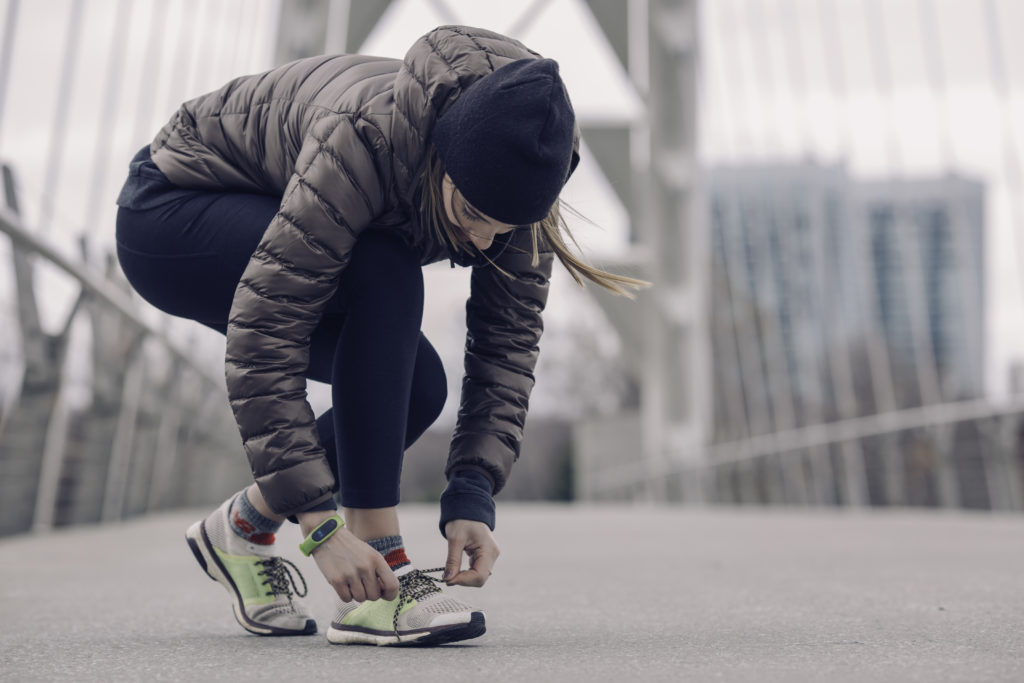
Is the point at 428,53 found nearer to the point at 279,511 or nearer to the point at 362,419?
the point at 362,419

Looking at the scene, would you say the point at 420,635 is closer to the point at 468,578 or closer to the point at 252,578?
the point at 468,578

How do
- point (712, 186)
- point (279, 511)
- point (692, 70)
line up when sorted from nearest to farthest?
point (279, 511) → point (692, 70) → point (712, 186)

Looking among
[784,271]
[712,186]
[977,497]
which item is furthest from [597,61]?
[977,497]

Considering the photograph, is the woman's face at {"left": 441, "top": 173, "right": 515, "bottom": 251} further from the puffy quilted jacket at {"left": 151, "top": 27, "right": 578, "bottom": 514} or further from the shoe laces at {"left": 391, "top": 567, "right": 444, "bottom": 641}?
the shoe laces at {"left": 391, "top": 567, "right": 444, "bottom": 641}

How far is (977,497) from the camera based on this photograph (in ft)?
21.4

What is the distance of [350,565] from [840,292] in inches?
365

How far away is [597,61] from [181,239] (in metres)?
12.6

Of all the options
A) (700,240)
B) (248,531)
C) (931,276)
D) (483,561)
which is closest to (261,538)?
(248,531)

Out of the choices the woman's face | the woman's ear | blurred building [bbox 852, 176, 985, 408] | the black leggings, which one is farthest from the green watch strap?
blurred building [bbox 852, 176, 985, 408]

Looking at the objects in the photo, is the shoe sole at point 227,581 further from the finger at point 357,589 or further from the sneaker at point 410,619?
the finger at point 357,589

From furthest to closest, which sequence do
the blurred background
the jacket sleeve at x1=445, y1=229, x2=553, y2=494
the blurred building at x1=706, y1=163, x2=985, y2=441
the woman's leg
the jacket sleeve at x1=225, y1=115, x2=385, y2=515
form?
the blurred building at x1=706, y1=163, x2=985, y2=441 → the blurred background → the jacket sleeve at x1=445, y1=229, x2=553, y2=494 → the woman's leg → the jacket sleeve at x1=225, y1=115, x2=385, y2=515

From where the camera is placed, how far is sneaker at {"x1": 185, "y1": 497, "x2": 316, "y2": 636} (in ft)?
5.82

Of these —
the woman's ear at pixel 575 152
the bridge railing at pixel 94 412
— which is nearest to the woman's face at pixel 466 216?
the woman's ear at pixel 575 152

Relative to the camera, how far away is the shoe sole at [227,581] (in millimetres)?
1763
